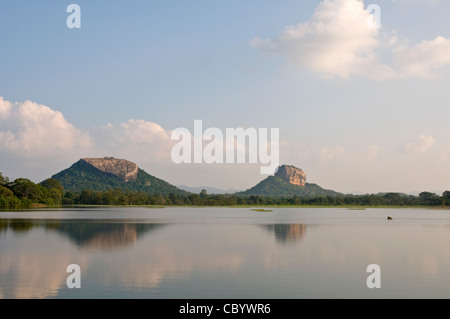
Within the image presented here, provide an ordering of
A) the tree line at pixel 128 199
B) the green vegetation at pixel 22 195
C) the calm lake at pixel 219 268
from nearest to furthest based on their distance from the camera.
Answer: the calm lake at pixel 219 268, the green vegetation at pixel 22 195, the tree line at pixel 128 199

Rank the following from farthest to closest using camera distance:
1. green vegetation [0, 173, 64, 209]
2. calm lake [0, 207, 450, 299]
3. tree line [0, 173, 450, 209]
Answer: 1. tree line [0, 173, 450, 209]
2. green vegetation [0, 173, 64, 209]
3. calm lake [0, 207, 450, 299]

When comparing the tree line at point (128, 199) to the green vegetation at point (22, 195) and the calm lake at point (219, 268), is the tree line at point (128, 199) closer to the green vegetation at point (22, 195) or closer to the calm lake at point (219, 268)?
the green vegetation at point (22, 195)

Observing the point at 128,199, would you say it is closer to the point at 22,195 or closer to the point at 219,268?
the point at 22,195

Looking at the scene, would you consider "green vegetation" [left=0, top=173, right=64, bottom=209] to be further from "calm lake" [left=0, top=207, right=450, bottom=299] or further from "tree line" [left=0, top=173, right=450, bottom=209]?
"calm lake" [left=0, top=207, right=450, bottom=299]

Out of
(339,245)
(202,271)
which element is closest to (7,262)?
(202,271)

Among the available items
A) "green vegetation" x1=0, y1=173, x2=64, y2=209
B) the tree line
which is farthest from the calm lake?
the tree line

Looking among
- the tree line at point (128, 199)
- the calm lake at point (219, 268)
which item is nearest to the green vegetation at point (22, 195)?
the tree line at point (128, 199)

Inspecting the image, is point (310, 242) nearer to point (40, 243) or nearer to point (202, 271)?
point (202, 271)

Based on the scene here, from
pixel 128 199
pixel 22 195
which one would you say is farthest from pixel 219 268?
pixel 128 199

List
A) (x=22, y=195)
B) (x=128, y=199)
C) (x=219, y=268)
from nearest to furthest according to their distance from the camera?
(x=219, y=268) → (x=22, y=195) → (x=128, y=199)

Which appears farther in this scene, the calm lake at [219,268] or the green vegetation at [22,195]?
the green vegetation at [22,195]

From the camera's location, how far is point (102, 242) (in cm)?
3183
